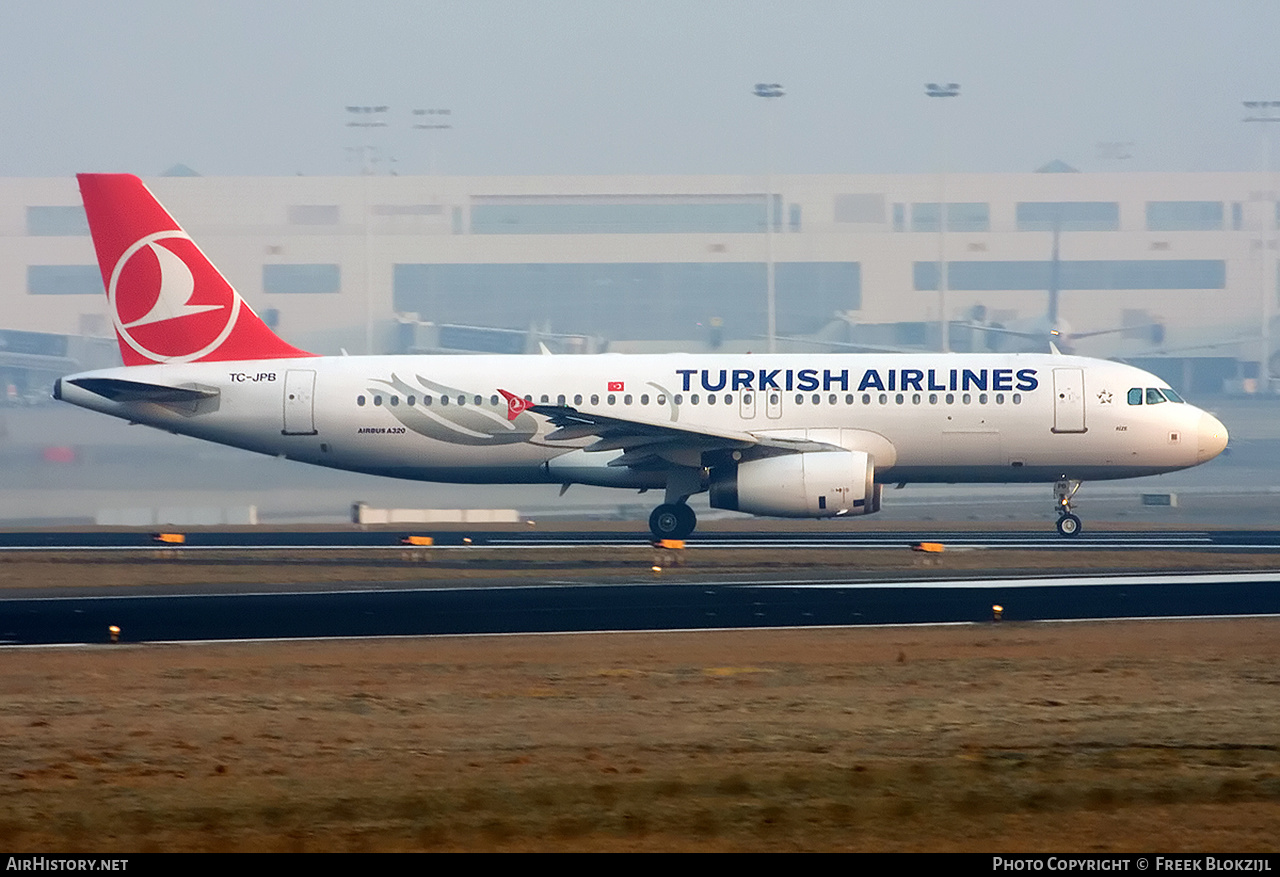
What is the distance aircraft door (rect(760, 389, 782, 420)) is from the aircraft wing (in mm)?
612

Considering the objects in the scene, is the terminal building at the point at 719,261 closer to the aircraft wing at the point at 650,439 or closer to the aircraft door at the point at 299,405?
the aircraft door at the point at 299,405

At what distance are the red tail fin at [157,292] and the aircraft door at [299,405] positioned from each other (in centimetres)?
113

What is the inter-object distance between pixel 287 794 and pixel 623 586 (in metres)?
13.8

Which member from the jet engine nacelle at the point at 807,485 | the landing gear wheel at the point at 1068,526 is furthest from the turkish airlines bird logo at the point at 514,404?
the landing gear wheel at the point at 1068,526

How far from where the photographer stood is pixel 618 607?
21859 millimetres

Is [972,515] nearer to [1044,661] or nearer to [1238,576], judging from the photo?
[1238,576]

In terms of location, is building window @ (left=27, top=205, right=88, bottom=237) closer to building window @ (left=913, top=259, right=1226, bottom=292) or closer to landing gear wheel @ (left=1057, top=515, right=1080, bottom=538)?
building window @ (left=913, top=259, right=1226, bottom=292)

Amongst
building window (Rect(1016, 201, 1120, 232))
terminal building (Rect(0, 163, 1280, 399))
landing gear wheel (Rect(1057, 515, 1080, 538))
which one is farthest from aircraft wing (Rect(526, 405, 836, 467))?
building window (Rect(1016, 201, 1120, 232))

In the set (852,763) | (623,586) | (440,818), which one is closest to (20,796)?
(440,818)

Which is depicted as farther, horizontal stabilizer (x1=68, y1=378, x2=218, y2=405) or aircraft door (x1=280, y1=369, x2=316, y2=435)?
aircraft door (x1=280, y1=369, x2=316, y2=435)

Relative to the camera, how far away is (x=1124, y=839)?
372 inches

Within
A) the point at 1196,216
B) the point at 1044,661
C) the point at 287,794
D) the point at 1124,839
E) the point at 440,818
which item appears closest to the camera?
the point at 1124,839

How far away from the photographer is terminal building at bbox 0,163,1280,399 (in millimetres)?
89250

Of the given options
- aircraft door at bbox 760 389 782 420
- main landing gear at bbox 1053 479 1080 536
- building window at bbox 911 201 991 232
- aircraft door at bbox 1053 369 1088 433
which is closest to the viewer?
aircraft door at bbox 1053 369 1088 433
